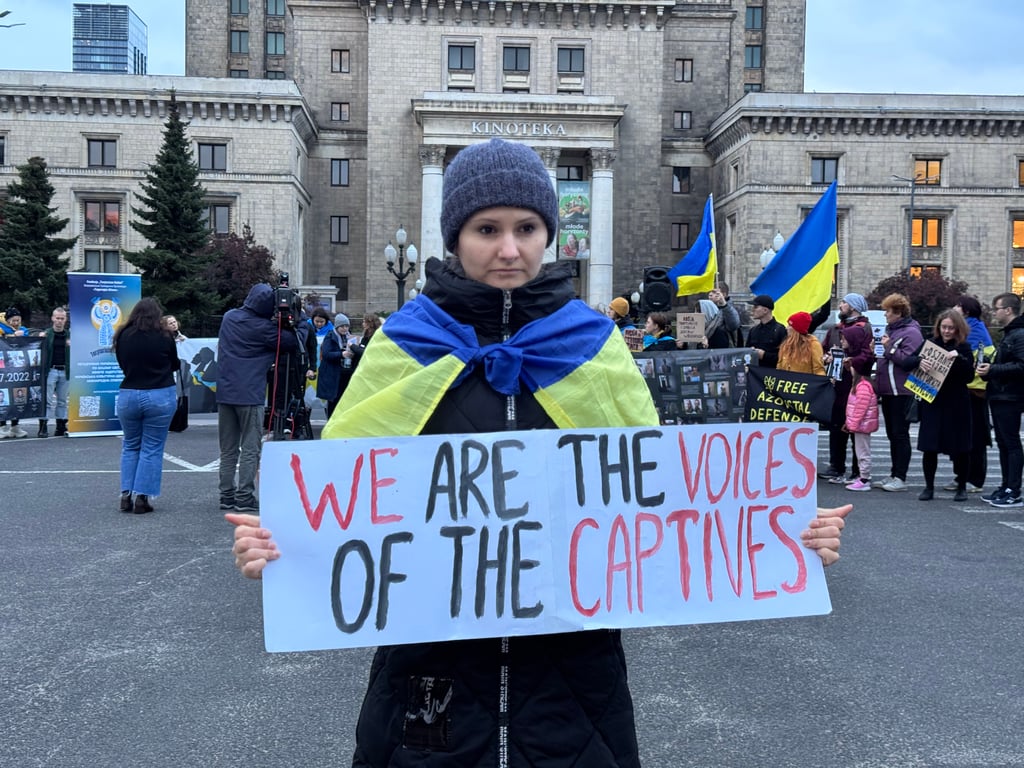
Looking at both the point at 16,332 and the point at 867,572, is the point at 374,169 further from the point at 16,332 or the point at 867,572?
the point at 867,572

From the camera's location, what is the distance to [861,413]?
412 inches

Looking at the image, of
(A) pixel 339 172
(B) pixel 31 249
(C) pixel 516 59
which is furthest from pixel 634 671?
(A) pixel 339 172

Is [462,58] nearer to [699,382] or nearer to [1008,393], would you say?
[699,382]

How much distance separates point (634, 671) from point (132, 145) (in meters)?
51.6

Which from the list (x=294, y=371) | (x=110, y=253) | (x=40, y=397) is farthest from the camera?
(x=110, y=253)

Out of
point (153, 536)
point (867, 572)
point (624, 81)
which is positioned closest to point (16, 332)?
point (153, 536)

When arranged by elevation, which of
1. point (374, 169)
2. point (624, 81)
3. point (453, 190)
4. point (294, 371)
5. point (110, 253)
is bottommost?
point (294, 371)

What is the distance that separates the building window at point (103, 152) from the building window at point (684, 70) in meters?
31.9

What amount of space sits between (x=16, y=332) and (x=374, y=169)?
38686mm

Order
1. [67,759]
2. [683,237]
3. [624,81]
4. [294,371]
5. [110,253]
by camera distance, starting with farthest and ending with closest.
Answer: [683,237] → [624,81] → [110,253] → [294,371] → [67,759]

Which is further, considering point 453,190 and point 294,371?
point 294,371

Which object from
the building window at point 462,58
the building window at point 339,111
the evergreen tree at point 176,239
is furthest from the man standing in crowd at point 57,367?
the building window at point 339,111

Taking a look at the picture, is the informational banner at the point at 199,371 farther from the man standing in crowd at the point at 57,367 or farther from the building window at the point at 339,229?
the building window at the point at 339,229

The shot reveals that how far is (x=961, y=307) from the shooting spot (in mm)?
10070
